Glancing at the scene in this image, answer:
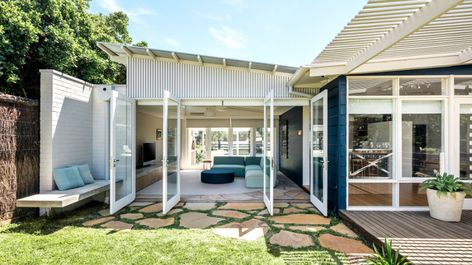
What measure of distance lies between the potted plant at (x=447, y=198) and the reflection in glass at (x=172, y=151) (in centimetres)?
498

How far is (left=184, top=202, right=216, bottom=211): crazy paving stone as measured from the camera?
5.01m

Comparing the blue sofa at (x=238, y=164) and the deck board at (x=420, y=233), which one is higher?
the blue sofa at (x=238, y=164)

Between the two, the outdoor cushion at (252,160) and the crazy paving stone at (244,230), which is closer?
the crazy paving stone at (244,230)

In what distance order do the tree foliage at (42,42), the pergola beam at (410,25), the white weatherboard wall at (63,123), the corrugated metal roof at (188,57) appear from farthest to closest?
1. the tree foliage at (42,42)
2. the corrugated metal roof at (188,57)
3. the white weatherboard wall at (63,123)
4. the pergola beam at (410,25)

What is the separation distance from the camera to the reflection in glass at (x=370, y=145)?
4566mm

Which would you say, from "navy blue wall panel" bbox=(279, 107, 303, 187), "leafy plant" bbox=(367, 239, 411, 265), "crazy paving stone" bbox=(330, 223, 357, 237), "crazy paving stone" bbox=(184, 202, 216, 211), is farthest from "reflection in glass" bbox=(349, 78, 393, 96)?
"crazy paving stone" bbox=(184, 202, 216, 211)

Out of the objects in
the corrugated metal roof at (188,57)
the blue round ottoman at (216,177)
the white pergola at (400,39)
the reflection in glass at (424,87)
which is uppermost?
the corrugated metal roof at (188,57)

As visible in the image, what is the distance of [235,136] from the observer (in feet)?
36.6

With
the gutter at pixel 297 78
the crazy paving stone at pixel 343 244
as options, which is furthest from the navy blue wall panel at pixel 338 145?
the crazy paving stone at pixel 343 244

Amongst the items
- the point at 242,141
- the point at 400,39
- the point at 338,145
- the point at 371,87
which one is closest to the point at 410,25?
the point at 400,39

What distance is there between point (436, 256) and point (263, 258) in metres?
2.02

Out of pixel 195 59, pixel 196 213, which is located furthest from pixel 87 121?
pixel 196 213

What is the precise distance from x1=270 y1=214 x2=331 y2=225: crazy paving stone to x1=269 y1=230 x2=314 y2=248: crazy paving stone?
1.66ft

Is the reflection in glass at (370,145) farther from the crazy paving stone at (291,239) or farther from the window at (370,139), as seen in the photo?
the crazy paving stone at (291,239)
